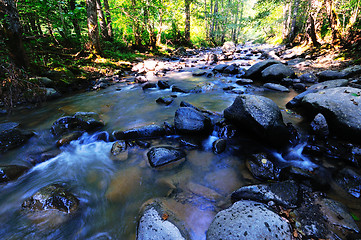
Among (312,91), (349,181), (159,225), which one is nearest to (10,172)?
(159,225)

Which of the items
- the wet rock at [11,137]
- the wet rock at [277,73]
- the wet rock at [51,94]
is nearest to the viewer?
the wet rock at [11,137]

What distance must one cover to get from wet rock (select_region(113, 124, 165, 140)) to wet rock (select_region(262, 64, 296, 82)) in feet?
20.0

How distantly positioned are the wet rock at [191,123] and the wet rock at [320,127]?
7.22 feet

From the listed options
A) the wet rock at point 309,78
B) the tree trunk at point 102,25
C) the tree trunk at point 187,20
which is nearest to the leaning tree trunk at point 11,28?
the tree trunk at point 102,25

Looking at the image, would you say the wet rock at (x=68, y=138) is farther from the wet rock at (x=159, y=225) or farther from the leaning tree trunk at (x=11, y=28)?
the leaning tree trunk at (x=11, y=28)

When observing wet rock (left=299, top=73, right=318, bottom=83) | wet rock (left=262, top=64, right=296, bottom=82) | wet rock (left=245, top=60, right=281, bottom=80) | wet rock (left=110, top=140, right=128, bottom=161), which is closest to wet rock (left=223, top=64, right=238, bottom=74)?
wet rock (left=245, top=60, right=281, bottom=80)

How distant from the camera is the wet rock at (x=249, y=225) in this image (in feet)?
5.56

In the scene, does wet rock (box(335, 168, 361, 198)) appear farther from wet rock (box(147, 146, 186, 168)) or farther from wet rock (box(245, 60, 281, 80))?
wet rock (box(245, 60, 281, 80))

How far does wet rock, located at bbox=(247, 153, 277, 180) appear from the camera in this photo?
271 centimetres

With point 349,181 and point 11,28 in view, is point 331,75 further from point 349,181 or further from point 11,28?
point 11,28

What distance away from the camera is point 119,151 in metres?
3.51

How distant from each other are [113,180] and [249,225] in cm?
225

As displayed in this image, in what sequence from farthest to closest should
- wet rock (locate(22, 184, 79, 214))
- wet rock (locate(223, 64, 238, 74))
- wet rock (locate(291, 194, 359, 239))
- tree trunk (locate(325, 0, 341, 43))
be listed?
wet rock (locate(223, 64, 238, 74)) < tree trunk (locate(325, 0, 341, 43)) < wet rock (locate(22, 184, 79, 214)) < wet rock (locate(291, 194, 359, 239))

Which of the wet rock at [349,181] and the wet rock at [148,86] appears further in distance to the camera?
the wet rock at [148,86]
